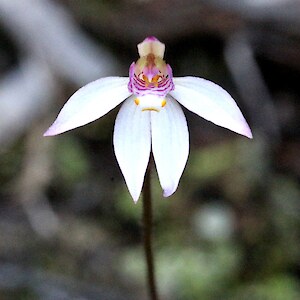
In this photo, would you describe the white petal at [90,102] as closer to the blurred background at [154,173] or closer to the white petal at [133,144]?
the white petal at [133,144]

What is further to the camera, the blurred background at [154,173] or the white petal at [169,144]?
the blurred background at [154,173]

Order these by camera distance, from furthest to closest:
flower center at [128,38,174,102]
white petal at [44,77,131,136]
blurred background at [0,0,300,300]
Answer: blurred background at [0,0,300,300] < flower center at [128,38,174,102] < white petal at [44,77,131,136]

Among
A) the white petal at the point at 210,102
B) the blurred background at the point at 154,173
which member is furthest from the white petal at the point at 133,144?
the blurred background at the point at 154,173

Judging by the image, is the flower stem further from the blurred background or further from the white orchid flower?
the blurred background

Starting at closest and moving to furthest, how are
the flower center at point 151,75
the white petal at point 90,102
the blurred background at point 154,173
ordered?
the white petal at point 90,102 → the flower center at point 151,75 → the blurred background at point 154,173

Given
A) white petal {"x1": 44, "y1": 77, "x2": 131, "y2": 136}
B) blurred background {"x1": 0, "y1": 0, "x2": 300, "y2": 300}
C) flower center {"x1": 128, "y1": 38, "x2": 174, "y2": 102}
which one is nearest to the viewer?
white petal {"x1": 44, "y1": 77, "x2": 131, "y2": 136}

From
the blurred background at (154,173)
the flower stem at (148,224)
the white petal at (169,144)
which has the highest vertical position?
the blurred background at (154,173)

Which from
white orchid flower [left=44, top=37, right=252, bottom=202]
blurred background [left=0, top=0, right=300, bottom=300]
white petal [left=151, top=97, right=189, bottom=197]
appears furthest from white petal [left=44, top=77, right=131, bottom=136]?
blurred background [left=0, top=0, right=300, bottom=300]

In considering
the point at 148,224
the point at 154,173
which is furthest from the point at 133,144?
the point at 154,173
